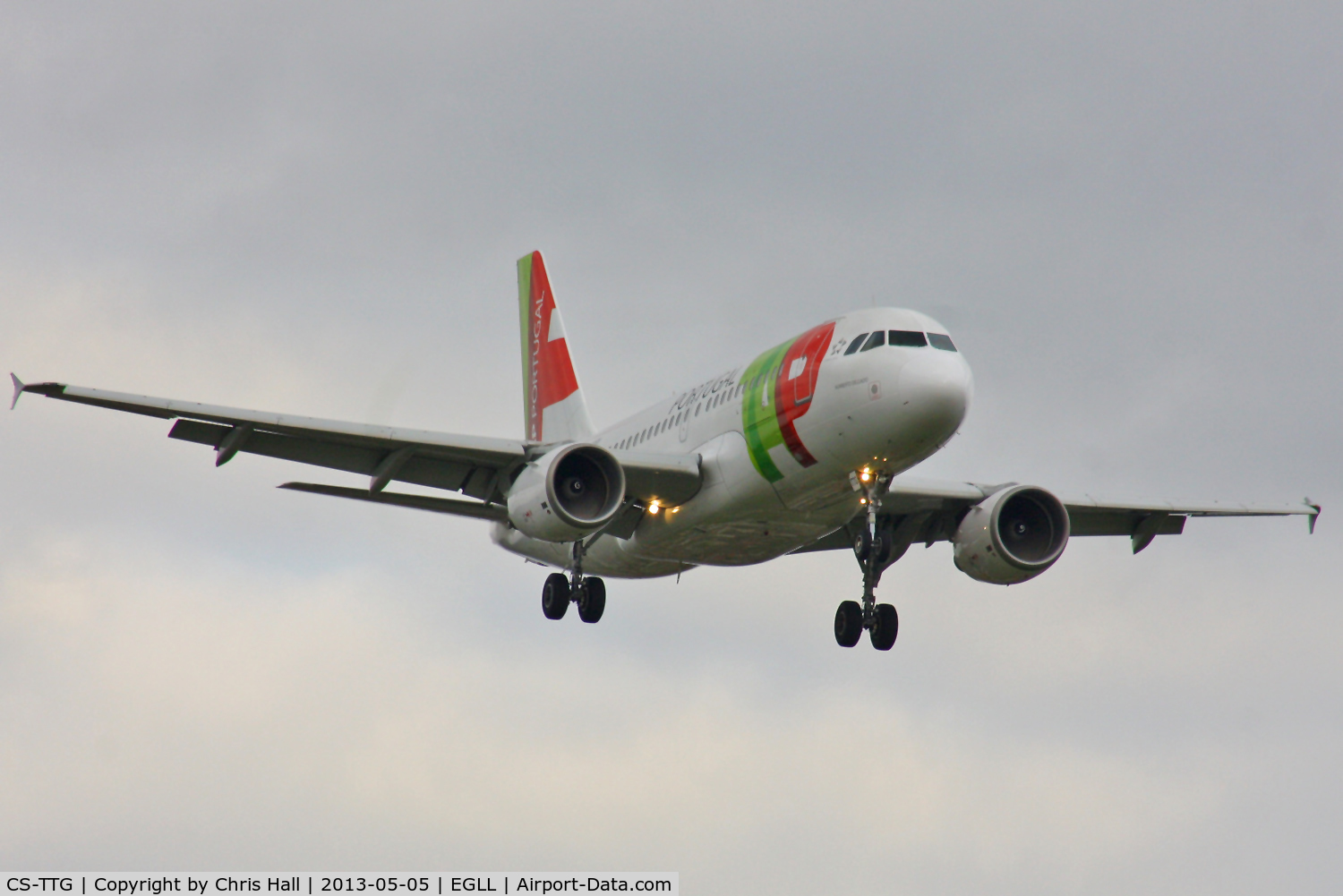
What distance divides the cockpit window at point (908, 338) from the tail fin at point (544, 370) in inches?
606

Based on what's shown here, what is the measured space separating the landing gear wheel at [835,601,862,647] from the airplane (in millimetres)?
36

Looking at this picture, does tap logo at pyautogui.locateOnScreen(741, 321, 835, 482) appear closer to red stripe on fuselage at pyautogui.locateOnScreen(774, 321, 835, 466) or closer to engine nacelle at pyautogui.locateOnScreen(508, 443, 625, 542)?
red stripe on fuselage at pyautogui.locateOnScreen(774, 321, 835, 466)

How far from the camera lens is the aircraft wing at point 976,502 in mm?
34094

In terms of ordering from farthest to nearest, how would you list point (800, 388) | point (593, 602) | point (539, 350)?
point (539, 350) < point (593, 602) < point (800, 388)

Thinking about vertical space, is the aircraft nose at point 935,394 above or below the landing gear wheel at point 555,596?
above

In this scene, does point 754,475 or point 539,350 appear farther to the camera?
point 539,350

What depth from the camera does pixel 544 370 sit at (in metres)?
46.1

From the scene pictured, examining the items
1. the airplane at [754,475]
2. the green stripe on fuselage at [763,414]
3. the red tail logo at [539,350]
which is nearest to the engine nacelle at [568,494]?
the airplane at [754,475]

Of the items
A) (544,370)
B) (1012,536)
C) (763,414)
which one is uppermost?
(544,370)

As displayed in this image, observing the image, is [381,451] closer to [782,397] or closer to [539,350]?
[782,397]

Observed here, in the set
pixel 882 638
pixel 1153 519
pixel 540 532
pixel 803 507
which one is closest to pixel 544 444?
pixel 540 532

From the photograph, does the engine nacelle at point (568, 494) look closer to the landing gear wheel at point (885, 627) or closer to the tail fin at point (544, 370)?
the landing gear wheel at point (885, 627)

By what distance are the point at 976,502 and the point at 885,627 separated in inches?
138

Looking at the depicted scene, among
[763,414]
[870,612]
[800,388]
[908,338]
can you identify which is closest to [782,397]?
[800,388]
